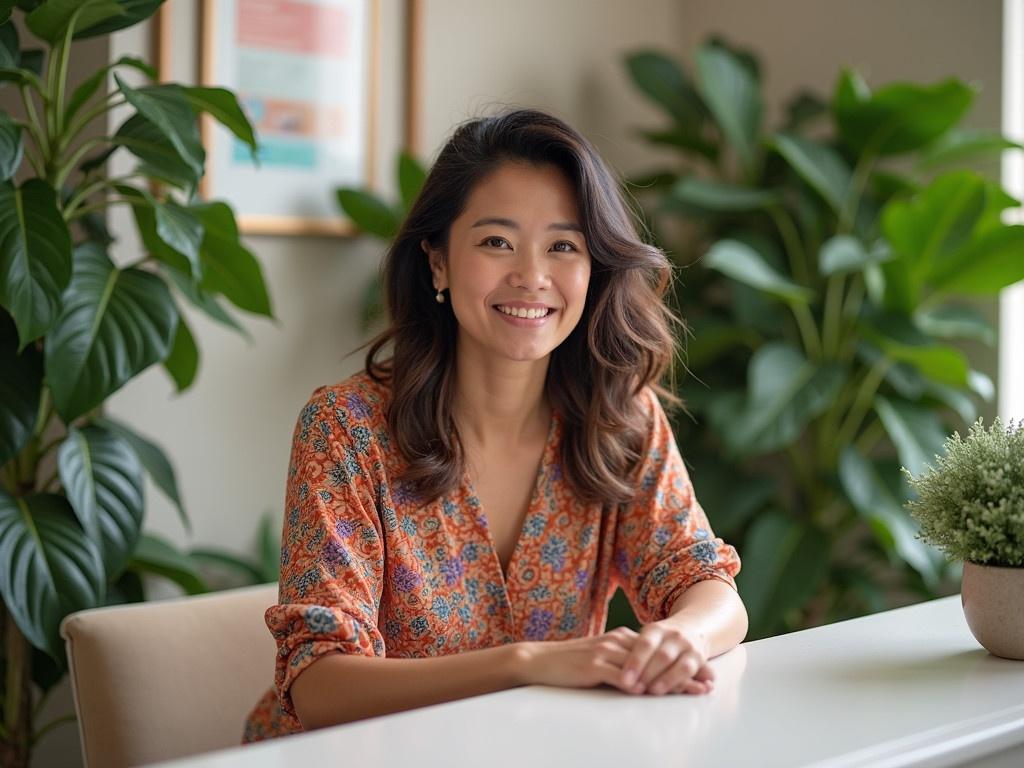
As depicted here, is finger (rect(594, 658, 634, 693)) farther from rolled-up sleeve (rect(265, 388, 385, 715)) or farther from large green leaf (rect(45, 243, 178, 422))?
large green leaf (rect(45, 243, 178, 422))

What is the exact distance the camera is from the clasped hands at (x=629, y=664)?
4.13 feet

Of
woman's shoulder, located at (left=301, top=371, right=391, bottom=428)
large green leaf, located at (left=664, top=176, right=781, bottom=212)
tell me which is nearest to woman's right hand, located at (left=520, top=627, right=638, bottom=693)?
woman's shoulder, located at (left=301, top=371, right=391, bottom=428)

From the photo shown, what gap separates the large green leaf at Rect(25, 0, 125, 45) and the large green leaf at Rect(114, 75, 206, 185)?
116 mm

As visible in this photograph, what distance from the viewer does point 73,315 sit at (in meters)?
1.94

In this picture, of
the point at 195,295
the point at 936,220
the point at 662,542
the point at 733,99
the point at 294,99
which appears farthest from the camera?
the point at 733,99

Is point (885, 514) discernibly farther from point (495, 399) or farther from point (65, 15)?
point (65, 15)

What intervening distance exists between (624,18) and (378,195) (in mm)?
1173

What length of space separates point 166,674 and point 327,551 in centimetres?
34

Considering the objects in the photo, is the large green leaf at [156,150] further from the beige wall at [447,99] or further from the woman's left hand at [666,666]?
the woman's left hand at [666,666]

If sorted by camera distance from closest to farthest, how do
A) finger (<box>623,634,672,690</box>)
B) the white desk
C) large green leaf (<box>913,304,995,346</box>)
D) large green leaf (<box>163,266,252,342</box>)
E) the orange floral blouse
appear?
the white desk → finger (<box>623,634,672,690</box>) → the orange floral blouse → large green leaf (<box>163,266,252,342</box>) → large green leaf (<box>913,304,995,346</box>)

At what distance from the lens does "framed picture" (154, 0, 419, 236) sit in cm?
293

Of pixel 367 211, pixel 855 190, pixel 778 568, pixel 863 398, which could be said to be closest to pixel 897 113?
pixel 855 190

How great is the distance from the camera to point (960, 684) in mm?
1298

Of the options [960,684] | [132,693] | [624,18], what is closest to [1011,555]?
[960,684]
